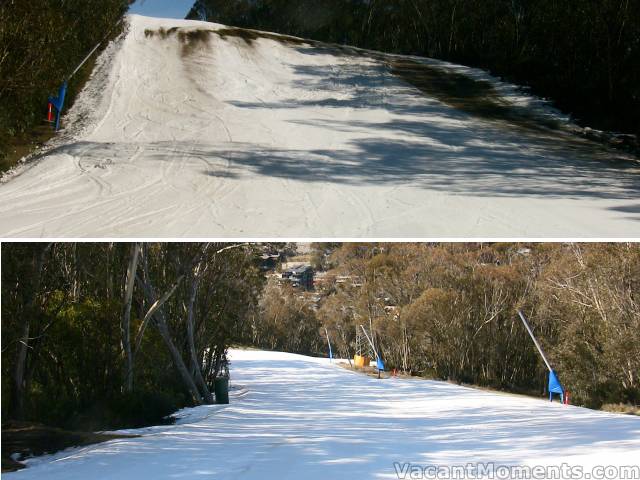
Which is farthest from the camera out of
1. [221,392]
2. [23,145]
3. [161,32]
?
[161,32]

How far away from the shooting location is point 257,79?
20312mm

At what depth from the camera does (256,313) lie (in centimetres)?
2988

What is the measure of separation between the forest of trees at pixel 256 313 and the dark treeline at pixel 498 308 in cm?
6

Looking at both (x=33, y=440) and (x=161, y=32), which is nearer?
(x=33, y=440)

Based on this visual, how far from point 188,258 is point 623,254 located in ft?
43.2

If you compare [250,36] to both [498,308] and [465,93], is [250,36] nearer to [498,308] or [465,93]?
[465,93]

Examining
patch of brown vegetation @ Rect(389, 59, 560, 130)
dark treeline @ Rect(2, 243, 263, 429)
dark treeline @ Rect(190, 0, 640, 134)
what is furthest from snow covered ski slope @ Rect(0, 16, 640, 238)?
dark treeline @ Rect(190, 0, 640, 134)

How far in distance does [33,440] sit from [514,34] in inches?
909

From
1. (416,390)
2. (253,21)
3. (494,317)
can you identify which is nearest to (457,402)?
(416,390)

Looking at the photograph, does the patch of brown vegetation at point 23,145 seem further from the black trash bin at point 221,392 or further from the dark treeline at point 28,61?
the black trash bin at point 221,392

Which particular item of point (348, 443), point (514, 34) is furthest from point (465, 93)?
point (348, 443)

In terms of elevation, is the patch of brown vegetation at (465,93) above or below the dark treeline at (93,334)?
above

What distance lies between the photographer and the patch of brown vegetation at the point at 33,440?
26.5 ft

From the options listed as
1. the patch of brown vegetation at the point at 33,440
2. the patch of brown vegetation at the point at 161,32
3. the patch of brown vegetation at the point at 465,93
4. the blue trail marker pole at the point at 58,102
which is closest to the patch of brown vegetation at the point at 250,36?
the patch of brown vegetation at the point at 161,32
